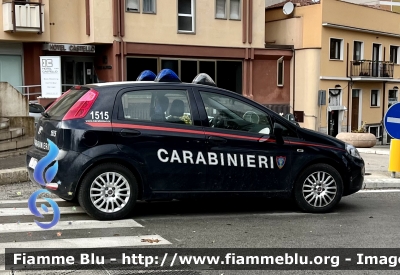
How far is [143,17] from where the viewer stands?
25438 mm

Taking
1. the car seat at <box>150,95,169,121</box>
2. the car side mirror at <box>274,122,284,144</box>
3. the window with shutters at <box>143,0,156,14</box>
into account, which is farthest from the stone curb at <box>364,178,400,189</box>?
the window with shutters at <box>143,0,156,14</box>

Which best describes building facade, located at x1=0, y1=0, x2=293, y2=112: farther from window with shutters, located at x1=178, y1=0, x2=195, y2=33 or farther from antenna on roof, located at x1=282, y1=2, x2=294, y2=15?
antenna on roof, located at x1=282, y1=2, x2=294, y2=15

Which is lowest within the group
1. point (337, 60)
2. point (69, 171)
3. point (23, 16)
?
point (69, 171)

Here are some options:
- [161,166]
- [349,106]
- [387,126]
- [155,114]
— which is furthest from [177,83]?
[349,106]

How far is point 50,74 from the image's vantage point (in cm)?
2103

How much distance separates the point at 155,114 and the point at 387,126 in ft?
17.9

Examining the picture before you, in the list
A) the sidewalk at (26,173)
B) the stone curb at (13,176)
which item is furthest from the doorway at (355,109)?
the stone curb at (13,176)

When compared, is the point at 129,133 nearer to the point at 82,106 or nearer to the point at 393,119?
the point at 82,106

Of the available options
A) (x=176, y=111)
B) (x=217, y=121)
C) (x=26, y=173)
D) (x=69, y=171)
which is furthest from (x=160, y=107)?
(x=26, y=173)

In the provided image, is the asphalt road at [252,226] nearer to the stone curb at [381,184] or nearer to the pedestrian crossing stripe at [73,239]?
the pedestrian crossing stripe at [73,239]

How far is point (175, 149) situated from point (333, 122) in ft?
87.1

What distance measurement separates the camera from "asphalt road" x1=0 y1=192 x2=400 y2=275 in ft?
19.4

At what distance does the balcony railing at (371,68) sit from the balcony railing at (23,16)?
19.0m

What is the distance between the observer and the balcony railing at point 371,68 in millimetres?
32594
